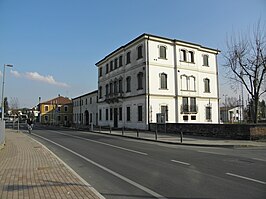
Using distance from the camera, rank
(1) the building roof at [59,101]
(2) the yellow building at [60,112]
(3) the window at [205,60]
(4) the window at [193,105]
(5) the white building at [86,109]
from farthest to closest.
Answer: (1) the building roof at [59,101], (2) the yellow building at [60,112], (5) the white building at [86,109], (3) the window at [205,60], (4) the window at [193,105]

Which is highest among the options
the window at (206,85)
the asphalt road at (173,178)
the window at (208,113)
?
the window at (206,85)

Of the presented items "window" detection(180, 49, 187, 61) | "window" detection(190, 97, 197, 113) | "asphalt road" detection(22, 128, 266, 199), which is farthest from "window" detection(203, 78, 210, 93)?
"asphalt road" detection(22, 128, 266, 199)

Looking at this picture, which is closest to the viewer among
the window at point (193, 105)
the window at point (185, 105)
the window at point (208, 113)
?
the window at point (185, 105)

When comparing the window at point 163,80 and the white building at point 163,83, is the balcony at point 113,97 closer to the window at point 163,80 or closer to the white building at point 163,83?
the white building at point 163,83

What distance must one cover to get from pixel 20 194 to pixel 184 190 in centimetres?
396

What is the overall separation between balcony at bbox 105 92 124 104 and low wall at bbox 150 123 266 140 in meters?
16.9

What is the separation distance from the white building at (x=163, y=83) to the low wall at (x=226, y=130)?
970 centimetres

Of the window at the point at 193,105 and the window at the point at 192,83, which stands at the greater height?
the window at the point at 192,83

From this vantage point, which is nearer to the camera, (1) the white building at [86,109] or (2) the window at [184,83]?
(2) the window at [184,83]

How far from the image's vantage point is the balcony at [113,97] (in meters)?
47.4

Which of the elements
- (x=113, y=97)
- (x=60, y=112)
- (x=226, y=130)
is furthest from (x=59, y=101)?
(x=226, y=130)

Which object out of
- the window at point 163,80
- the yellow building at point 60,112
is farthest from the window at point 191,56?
the yellow building at point 60,112

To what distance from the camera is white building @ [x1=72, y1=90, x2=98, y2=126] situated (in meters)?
68.6

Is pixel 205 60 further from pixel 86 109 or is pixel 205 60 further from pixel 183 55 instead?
pixel 86 109
